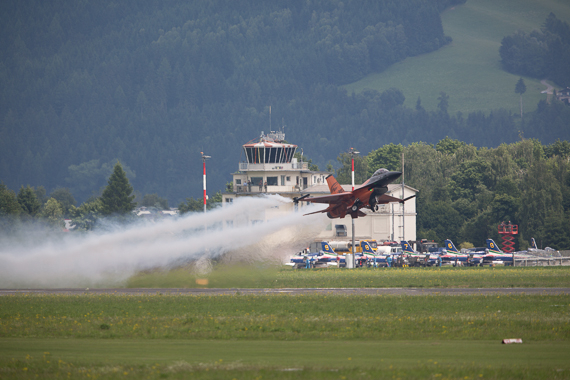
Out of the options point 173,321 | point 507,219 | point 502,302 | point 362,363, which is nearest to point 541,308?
point 502,302

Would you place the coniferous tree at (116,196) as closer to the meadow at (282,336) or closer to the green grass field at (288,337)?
the meadow at (282,336)

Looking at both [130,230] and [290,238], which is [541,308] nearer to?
[290,238]

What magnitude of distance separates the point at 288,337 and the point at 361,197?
19910 mm

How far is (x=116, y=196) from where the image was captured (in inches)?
5586

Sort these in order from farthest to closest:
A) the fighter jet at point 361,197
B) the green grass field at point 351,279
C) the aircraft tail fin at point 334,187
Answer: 1. the green grass field at point 351,279
2. the aircraft tail fin at point 334,187
3. the fighter jet at point 361,197

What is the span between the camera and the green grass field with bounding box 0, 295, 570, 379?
80.9 feet

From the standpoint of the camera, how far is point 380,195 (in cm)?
4909

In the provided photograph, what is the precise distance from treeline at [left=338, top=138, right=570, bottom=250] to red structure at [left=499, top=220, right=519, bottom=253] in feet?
4.70

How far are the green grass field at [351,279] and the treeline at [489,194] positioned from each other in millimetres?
48466

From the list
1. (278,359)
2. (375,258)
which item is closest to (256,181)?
(375,258)

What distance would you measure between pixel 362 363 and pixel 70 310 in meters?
22.6

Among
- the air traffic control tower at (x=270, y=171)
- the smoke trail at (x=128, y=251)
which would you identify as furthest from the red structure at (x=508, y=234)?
the smoke trail at (x=128, y=251)

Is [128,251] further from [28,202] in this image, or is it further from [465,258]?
[28,202]

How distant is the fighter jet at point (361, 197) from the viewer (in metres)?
47.8
